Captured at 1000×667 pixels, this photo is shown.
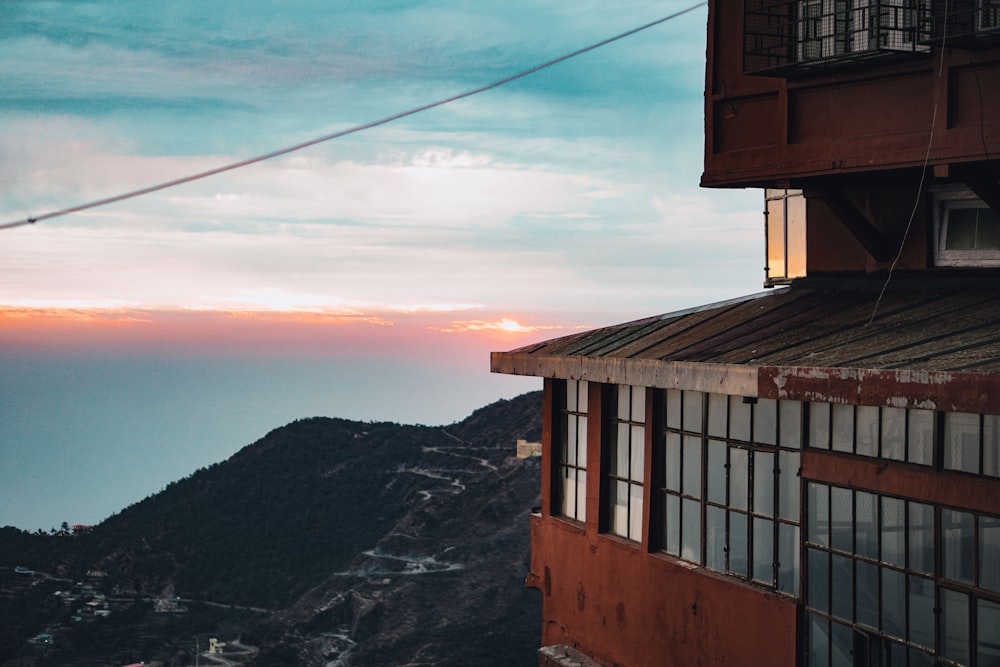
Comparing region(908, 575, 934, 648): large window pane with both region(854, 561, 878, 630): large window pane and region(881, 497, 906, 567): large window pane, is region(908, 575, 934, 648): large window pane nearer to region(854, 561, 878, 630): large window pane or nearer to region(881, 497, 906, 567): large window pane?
region(881, 497, 906, 567): large window pane

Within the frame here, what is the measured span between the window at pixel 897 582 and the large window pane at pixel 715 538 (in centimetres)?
154

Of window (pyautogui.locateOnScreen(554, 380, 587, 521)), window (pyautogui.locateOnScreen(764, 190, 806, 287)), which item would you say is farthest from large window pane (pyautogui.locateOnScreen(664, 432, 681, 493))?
window (pyautogui.locateOnScreen(764, 190, 806, 287))

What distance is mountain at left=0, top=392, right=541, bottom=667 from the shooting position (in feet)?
192

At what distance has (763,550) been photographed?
12.2m

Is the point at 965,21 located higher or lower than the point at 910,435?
higher

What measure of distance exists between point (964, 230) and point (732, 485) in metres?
3.84

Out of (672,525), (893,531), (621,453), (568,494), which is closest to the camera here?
(893,531)

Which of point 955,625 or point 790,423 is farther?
point 790,423

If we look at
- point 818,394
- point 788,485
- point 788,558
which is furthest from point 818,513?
point 818,394

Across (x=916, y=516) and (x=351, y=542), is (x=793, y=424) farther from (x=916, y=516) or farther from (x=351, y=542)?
(x=351, y=542)

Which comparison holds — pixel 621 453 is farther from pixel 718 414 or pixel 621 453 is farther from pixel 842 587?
pixel 842 587

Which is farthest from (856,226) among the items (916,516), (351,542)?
(351,542)

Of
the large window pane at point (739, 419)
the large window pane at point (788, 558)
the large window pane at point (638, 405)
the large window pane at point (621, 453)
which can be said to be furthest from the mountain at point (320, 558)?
the large window pane at point (788, 558)

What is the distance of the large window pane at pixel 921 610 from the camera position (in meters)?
10.0
